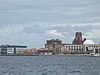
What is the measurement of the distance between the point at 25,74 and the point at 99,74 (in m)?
14.1

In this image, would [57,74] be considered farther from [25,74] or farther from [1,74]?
[1,74]

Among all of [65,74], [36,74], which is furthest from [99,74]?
[36,74]

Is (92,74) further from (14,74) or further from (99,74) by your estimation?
(14,74)

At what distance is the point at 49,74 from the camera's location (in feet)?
252

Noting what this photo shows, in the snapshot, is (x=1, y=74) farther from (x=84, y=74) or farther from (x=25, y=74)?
(x=84, y=74)

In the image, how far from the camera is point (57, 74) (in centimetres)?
7662

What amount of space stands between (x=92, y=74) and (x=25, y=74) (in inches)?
504

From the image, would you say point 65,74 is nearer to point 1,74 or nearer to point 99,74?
point 99,74

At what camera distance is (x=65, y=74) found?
77062 millimetres

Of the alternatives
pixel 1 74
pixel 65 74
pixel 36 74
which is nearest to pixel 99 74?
pixel 65 74

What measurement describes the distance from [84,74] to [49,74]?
6.76 meters

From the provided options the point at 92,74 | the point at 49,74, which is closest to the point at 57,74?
the point at 49,74

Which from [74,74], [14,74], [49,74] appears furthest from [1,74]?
[74,74]

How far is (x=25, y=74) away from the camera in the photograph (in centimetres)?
7631
